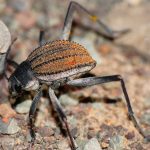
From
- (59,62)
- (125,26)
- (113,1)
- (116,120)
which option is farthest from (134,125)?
(113,1)

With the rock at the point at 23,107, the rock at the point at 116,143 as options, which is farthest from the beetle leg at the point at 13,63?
the rock at the point at 116,143

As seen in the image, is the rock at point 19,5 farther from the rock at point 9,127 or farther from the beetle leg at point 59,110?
the rock at point 9,127

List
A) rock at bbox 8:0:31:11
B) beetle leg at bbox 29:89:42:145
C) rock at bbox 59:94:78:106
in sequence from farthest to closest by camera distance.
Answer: rock at bbox 8:0:31:11, rock at bbox 59:94:78:106, beetle leg at bbox 29:89:42:145

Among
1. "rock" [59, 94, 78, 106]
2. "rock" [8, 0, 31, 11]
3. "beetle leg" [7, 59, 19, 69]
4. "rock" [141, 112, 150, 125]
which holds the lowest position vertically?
"rock" [141, 112, 150, 125]

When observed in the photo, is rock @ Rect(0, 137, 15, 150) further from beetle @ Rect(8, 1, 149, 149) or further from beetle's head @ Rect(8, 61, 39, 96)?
beetle's head @ Rect(8, 61, 39, 96)

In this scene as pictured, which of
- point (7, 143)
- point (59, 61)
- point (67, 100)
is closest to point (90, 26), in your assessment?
point (67, 100)

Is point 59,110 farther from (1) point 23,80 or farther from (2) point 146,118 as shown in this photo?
(2) point 146,118

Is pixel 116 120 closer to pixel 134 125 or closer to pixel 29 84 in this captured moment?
pixel 134 125

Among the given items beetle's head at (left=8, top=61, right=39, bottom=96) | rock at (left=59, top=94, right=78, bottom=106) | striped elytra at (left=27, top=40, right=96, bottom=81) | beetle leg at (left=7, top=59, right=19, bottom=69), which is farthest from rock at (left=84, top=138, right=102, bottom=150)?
beetle leg at (left=7, top=59, right=19, bottom=69)
